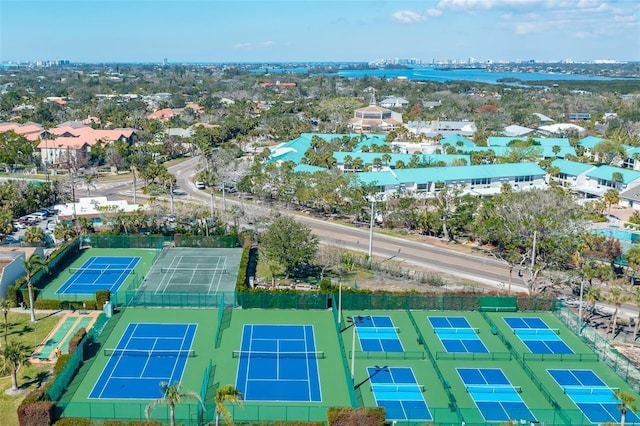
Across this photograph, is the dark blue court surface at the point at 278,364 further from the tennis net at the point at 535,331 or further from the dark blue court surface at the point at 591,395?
the tennis net at the point at 535,331

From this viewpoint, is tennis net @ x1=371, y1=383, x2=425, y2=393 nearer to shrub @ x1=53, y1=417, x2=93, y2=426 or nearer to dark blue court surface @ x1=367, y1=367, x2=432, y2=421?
dark blue court surface @ x1=367, y1=367, x2=432, y2=421

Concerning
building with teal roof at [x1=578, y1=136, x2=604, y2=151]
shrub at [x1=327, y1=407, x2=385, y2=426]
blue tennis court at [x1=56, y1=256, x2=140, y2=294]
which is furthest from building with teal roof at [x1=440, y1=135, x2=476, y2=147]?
shrub at [x1=327, y1=407, x2=385, y2=426]

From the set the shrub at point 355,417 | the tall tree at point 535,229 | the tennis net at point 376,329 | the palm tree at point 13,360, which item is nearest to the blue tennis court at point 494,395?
the tennis net at point 376,329

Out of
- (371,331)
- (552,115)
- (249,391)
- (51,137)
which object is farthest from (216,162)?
(552,115)

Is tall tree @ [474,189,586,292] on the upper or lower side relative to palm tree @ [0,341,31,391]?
upper

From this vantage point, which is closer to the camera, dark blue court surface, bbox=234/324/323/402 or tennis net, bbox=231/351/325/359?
dark blue court surface, bbox=234/324/323/402
